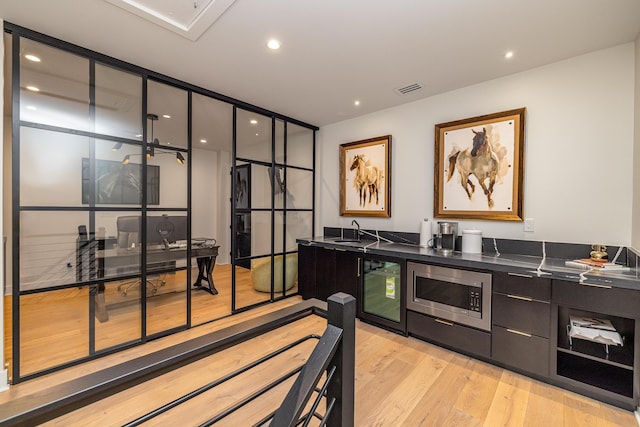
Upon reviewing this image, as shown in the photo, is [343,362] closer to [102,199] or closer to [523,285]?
[523,285]

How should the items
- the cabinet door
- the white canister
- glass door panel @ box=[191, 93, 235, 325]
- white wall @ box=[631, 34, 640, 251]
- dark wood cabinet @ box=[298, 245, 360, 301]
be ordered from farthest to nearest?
glass door panel @ box=[191, 93, 235, 325]
the cabinet door
dark wood cabinet @ box=[298, 245, 360, 301]
the white canister
white wall @ box=[631, 34, 640, 251]

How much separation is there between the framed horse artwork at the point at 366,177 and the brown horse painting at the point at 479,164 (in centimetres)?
88

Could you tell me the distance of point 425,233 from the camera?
320cm

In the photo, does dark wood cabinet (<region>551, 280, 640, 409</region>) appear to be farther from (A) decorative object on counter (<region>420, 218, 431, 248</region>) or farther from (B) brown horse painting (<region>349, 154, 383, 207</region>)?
(B) brown horse painting (<region>349, 154, 383, 207</region>)

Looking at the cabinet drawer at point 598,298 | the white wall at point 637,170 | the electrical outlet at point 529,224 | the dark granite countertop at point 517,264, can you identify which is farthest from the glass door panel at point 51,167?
the white wall at point 637,170

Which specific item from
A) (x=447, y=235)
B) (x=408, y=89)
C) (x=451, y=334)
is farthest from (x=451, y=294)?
(x=408, y=89)

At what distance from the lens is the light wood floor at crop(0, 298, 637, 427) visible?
1799 millimetres

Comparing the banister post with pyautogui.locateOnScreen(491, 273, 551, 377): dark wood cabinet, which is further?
pyautogui.locateOnScreen(491, 273, 551, 377): dark wood cabinet

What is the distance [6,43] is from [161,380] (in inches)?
111

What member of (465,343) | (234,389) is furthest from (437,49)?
(234,389)

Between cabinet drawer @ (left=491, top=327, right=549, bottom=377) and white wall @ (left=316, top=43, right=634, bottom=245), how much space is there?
0.94m

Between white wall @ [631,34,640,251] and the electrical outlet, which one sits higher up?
white wall @ [631,34,640,251]

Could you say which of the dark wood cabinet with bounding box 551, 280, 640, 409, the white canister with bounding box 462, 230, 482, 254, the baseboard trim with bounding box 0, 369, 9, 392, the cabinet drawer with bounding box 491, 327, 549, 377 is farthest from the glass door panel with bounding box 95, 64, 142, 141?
the dark wood cabinet with bounding box 551, 280, 640, 409

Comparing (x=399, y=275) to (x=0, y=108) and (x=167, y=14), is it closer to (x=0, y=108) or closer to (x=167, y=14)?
(x=167, y=14)
